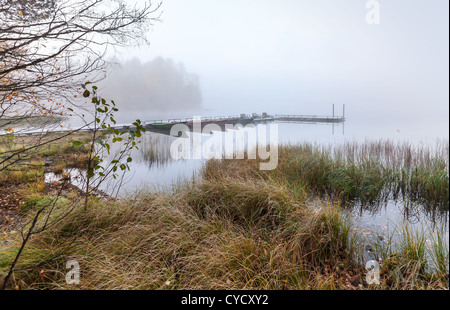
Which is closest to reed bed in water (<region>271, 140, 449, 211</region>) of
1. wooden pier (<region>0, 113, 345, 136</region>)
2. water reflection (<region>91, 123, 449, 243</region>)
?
water reflection (<region>91, 123, 449, 243</region>)

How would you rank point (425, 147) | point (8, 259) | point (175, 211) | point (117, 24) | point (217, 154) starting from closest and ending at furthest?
point (8, 259) → point (175, 211) → point (117, 24) → point (425, 147) → point (217, 154)

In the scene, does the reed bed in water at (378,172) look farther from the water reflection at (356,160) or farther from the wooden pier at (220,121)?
the wooden pier at (220,121)

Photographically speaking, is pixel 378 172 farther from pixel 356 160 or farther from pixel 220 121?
pixel 220 121

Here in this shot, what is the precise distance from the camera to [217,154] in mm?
5496

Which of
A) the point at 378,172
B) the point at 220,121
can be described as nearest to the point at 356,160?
the point at 378,172

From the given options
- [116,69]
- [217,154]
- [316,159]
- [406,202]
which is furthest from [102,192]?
[406,202]

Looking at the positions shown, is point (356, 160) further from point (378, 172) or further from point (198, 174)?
point (198, 174)

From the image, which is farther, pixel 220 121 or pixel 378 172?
pixel 220 121


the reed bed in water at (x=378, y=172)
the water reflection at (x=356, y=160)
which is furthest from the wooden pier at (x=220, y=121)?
the reed bed in water at (x=378, y=172)

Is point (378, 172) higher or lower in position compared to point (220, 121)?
lower

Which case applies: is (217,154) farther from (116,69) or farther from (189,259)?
(189,259)

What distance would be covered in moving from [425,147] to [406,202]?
2146mm

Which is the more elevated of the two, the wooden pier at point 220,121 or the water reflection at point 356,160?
the wooden pier at point 220,121

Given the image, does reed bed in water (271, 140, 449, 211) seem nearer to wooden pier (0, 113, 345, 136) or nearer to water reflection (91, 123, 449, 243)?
water reflection (91, 123, 449, 243)
